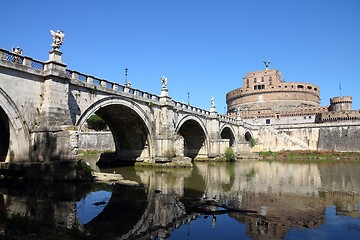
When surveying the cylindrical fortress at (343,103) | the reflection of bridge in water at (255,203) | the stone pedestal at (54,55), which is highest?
the cylindrical fortress at (343,103)

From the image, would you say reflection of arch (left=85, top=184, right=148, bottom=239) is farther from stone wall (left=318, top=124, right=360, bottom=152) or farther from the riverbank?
stone wall (left=318, top=124, right=360, bottom=152)

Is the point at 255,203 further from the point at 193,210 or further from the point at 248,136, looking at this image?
the point at 248,136

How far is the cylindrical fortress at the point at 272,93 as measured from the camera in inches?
2968

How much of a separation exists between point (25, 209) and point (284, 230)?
357 inches

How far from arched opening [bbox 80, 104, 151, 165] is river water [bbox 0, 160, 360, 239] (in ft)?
40.4

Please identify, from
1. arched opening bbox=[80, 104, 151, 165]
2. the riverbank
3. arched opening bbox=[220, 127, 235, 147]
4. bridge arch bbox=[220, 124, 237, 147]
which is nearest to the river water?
arched opening bbox=[80, 104, 151, 165]

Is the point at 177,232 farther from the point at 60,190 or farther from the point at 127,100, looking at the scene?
the point at 127,100

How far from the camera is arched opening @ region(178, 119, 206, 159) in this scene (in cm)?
4243

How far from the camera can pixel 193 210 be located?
11.7 m

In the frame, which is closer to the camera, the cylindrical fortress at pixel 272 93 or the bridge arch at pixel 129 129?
the bridge arch at pixel 129 129

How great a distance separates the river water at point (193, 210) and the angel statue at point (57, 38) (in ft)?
28.8

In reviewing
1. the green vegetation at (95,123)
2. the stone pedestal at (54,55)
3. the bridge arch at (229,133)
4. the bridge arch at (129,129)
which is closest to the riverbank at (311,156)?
the bridge arch at (229,133)

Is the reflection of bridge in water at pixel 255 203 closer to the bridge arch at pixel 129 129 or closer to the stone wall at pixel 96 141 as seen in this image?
the bridge arch at pixel 129 129

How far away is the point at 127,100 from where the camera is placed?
26375mm
